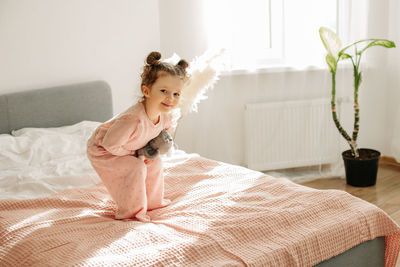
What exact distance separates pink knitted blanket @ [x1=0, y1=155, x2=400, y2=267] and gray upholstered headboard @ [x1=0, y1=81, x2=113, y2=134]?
38.2 inches

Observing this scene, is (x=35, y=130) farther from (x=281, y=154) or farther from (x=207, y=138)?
(x=281, y=154)

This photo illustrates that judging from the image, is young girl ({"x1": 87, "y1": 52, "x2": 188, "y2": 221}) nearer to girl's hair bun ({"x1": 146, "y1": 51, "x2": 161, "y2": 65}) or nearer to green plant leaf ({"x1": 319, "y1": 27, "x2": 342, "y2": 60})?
girl's hair bun ({"x1": 146, "y1": 51, "x2": 161, "y2": 65})

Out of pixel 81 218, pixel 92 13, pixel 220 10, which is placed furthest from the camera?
pixel 220 10

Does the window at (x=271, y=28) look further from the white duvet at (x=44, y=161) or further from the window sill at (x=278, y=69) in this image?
the white duvet at (x=44, y=161)

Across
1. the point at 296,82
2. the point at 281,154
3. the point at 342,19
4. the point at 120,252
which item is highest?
the point at 342,19

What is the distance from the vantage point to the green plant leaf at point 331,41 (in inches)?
128

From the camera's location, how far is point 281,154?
12.1 ft

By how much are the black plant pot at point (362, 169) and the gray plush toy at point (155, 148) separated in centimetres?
196

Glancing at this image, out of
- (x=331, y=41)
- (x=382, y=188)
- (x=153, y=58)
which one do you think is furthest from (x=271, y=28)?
(x=153, y=58)

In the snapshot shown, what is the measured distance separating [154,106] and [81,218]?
1.69 ft

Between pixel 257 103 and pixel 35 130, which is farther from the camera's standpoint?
pixel 257 103

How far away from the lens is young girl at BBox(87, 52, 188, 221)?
180cm

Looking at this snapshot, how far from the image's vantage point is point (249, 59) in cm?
354

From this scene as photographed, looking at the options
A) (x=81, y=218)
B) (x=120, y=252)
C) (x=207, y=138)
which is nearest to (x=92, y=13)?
(x=207, y=138)
